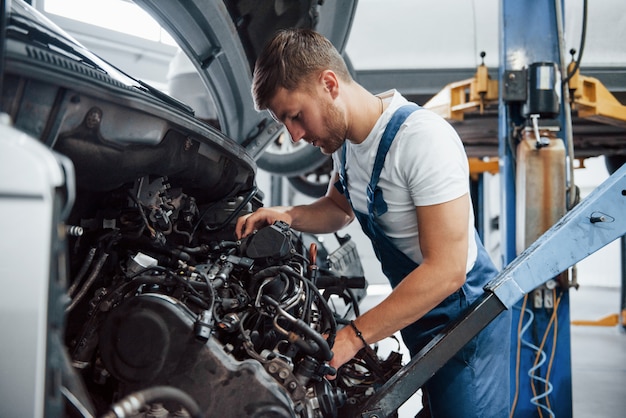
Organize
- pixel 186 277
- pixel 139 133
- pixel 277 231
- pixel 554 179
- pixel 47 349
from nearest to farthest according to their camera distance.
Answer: pixel 47 349 < pixel 139 133 < pixel 186 277 < pixel 277 231 < pixel 554 179

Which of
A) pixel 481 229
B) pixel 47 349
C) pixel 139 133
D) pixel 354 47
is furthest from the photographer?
pixel 481 229

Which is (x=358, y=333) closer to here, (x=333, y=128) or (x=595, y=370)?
(x=333, y=128)

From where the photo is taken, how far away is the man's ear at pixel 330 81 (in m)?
1.28

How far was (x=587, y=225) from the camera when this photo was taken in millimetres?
1465

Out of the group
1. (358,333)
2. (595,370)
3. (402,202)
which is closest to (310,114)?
(402,202)

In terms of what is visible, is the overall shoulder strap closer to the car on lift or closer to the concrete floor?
the car on lift

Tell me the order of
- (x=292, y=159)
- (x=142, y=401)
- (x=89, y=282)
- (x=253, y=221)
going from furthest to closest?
(x=292, y=159)
(x=253, y=221)
(x=89, y=282)
(x=142, y=401)

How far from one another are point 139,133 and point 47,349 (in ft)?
1.69

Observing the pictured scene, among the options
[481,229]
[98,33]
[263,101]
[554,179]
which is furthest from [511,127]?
[98,33]

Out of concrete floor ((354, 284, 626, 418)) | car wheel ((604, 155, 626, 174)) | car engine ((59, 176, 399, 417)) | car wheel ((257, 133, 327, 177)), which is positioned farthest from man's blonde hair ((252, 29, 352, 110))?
car wheel ((604, 155, 626, 174))

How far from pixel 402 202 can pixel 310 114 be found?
32cm

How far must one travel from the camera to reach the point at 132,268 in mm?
1217

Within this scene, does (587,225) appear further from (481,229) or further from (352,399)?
(481,229)

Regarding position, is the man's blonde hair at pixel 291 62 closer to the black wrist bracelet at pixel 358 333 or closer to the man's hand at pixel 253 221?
the man's hand at pixel 253 221
